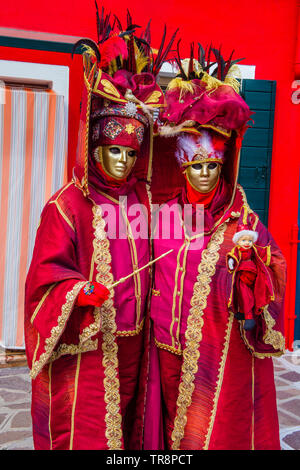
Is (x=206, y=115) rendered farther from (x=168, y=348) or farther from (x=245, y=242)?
(x=168, y=348)

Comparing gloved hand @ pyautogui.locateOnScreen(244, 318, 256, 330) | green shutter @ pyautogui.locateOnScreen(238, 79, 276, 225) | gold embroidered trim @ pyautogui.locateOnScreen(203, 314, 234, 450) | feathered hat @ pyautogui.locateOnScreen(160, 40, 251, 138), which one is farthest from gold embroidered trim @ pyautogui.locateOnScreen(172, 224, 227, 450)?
green shutter @ pyautogui.locateOnScreen(238, 79, 276, 225)


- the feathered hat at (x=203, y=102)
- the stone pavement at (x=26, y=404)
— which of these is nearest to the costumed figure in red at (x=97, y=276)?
the feathered hat at (x=203, y=102)

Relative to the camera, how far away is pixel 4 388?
3730 millimetres

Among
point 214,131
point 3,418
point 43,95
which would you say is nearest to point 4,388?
point 3,418

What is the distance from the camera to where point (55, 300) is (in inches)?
75.8

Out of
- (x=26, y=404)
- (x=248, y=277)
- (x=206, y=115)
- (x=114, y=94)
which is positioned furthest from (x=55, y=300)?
(x=26, y=404)

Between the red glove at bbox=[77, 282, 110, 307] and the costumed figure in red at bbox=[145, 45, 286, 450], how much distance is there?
50cm

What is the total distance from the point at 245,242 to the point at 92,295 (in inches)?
28.2

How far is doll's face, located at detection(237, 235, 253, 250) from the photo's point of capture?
1947 mm

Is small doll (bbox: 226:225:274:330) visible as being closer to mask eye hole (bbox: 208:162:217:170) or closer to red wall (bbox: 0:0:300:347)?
mask eye hole (bbox: 208:162:217:170)

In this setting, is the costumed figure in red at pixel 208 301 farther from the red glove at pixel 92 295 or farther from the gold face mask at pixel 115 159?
the red glove at pixel 92 295

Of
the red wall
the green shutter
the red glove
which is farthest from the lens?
the green shutter

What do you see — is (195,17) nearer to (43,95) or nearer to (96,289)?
(43,95)

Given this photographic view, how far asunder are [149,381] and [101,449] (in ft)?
1.55
